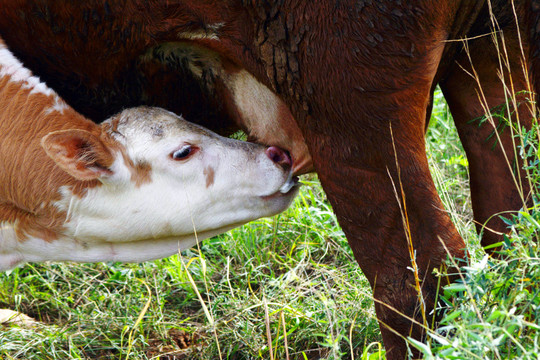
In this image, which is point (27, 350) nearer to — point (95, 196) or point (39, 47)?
point (95, 196)

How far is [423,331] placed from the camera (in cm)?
303

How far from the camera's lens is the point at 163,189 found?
142 inches

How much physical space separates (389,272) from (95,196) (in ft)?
4.54

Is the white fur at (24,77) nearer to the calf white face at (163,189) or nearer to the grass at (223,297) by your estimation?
the calf white face at (163,189)

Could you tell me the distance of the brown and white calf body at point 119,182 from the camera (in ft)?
11.5

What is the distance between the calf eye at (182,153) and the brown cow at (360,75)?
0.34 meters

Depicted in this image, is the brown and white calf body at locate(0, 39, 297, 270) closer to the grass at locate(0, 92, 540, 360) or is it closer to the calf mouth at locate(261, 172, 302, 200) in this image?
the calf mouth at locate(261, 172, 302, 200)

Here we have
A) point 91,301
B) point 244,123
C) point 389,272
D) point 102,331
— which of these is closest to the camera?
point 389,272

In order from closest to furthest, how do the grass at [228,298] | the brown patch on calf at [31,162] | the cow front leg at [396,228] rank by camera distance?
1. the cow front leg at [396,228]
2. the brown patch on calf at [31,162]
3. the grass at [228,298]

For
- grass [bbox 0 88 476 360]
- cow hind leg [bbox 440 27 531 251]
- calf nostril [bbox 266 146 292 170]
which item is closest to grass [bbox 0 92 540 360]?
grass [bbox 0 88 476 360]

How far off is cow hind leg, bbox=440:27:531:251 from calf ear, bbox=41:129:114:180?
5.03 feet

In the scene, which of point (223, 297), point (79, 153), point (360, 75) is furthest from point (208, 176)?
point (360, 75)

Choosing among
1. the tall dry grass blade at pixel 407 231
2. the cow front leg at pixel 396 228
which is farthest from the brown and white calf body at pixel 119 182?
the tall dry grass blade at pixel 407 231

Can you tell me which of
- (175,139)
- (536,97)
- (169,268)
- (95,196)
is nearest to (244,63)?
(175,139)
